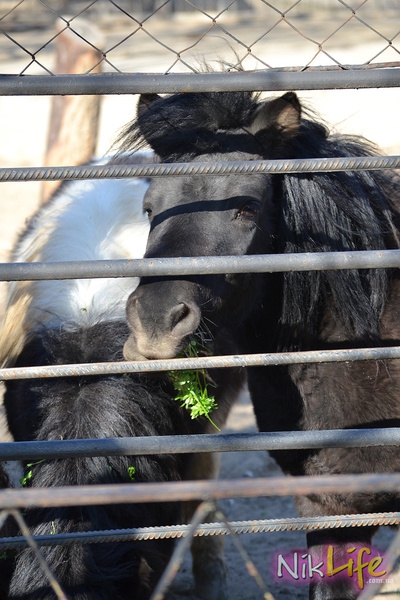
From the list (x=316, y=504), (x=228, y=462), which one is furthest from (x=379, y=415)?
(x=228, y=462)

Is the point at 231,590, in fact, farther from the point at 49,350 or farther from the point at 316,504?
the point at 49,350

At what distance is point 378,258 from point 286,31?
15.3 meters

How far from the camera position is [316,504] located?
2969mm

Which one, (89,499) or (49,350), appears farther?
(49,350)

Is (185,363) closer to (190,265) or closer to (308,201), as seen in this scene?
(190,265)

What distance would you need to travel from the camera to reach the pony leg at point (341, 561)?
9.70 ft

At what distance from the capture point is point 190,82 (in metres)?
2.19

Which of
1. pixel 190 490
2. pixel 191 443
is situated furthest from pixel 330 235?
pixel 190 490

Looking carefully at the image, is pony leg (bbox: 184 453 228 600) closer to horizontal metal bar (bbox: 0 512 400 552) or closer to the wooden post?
horizontal metal bar (bbox: 0 512 400 552)

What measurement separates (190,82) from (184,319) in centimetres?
74

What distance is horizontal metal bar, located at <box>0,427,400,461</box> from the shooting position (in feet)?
7.02

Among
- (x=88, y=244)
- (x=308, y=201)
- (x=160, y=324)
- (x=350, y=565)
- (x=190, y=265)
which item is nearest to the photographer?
(x=190, y=265)

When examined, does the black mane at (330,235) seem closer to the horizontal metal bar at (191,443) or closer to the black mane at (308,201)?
the black mane at (308,201)

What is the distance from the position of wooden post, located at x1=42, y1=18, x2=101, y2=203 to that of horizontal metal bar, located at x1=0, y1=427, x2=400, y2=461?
165 inches
